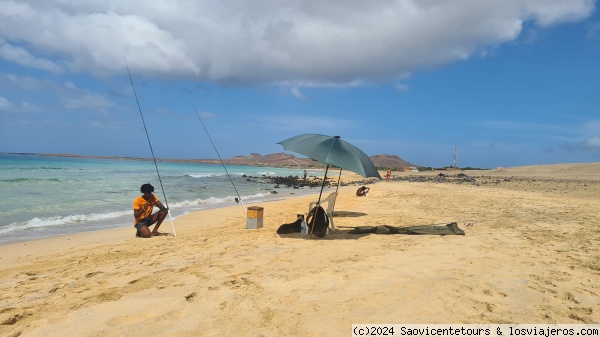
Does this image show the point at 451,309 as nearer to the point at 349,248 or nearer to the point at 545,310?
the point at 545,310

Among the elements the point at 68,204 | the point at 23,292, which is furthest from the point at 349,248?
the point at 68,204

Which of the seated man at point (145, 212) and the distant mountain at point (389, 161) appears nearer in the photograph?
the seated man at point (145, 212)

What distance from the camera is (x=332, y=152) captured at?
263 inches

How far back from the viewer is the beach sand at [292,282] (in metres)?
3.18

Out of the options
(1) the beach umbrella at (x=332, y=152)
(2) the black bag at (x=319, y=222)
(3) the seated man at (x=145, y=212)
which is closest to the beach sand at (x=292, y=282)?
(2) the black bag at (x=319, y=222)

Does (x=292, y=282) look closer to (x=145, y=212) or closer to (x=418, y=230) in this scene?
(x=418, y=230)

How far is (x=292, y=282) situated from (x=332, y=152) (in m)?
3.07

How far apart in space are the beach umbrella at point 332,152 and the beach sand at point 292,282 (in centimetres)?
139

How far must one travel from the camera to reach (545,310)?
3.33 metres

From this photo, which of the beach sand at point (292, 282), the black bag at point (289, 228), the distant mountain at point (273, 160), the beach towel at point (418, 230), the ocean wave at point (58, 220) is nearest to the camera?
the beach sand at point (292, 282)

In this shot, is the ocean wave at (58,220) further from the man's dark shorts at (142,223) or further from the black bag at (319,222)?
the black bag at (319,222)

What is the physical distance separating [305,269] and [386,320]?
1.72 m

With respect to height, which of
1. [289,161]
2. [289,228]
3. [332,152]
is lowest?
[289,228]

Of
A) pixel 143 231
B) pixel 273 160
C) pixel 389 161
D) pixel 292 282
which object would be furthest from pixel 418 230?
pixel 273 160
